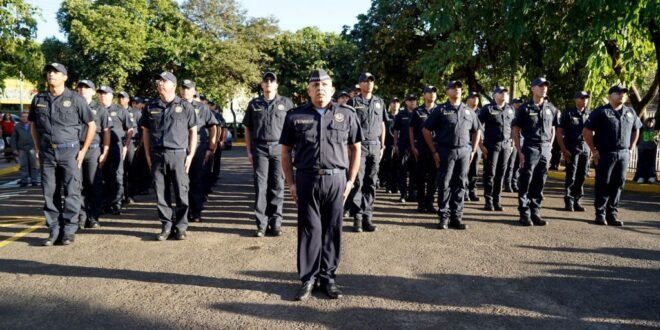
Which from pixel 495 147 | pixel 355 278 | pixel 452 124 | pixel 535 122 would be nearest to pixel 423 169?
pixel 495 147

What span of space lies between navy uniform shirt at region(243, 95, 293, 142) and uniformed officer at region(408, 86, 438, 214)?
8.71ft

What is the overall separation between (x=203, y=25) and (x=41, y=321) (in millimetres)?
29778

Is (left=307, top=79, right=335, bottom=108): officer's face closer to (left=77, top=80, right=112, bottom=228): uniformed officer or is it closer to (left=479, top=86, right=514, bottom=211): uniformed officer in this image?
(left=77, top=80, right=112, bottom=228): uniformed officer

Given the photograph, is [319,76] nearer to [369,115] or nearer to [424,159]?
[369,115]

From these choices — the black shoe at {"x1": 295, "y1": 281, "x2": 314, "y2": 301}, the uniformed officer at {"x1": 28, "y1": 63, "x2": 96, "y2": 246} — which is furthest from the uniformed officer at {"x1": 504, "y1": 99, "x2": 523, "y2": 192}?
the uniformed officer at {"x1": 28, "y1": 63, "x2": 96, "y2": 246}

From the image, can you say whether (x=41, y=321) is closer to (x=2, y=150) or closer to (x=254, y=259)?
(x=254, y=259)

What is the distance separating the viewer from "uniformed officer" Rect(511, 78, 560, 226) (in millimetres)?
6824

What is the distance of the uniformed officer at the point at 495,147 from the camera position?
26.7 ft

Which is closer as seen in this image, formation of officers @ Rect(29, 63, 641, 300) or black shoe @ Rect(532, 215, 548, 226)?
formation of officers @ Rect(29, 63, 641, 300)

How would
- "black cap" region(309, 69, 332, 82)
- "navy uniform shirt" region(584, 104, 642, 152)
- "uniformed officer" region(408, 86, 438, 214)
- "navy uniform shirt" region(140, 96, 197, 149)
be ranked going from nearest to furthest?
"black cap" region(309, 69, 332, 82), "navy uniform shirt" region(140, 96, 197, 149), "navy uniform shirt" region(584, 104, 642, 152), "uniformed officer" region(408, 86, 438, 214)

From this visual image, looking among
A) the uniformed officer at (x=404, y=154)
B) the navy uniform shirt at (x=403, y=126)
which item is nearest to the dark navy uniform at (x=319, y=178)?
the uniformed officer at (x=404, y=154)

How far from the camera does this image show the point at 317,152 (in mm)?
3873

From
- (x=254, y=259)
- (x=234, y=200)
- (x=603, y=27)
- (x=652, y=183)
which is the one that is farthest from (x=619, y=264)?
(x=652, y=183)

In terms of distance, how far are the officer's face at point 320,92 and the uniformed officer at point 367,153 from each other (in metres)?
2.39
